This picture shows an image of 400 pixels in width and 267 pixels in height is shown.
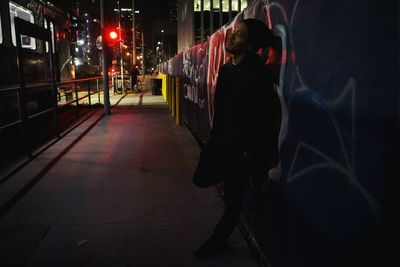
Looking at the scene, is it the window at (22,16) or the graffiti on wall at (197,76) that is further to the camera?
the window at (22,16)

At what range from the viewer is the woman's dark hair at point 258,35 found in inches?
123

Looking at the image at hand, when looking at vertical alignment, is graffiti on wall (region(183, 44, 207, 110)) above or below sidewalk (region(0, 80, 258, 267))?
above

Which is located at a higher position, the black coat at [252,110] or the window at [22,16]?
the window at [22,16]

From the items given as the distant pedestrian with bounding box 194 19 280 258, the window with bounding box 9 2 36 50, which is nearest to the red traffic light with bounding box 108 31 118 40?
the window with bounding box 9 2 36 50

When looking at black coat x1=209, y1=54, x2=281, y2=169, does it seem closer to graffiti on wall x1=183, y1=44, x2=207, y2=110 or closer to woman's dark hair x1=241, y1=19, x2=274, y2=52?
woman's dark hair x1=241, y1=19, x2=274, y2=52

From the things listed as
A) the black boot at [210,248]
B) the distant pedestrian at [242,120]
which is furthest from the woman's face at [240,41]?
the black boot at [210,248]

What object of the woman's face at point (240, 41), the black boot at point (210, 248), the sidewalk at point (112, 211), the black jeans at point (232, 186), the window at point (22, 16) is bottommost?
the sidewalk at point (112, 211)

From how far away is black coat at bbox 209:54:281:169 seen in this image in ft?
9.96

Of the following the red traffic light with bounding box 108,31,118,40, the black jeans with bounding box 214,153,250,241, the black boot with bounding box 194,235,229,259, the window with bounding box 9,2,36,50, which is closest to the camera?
the black jeans with bounding box 214,153,250,241

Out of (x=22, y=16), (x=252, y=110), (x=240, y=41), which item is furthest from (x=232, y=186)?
(x=22, y=16)

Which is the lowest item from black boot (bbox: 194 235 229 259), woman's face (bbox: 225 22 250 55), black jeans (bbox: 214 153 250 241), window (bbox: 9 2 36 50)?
black boot (bbox: 194 235 229 259)

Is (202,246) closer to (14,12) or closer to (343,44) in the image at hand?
(343,44)

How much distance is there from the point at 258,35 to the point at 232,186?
1.17m

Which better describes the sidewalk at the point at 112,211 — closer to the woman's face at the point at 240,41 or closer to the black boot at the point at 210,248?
the black boot at the point at 210,248
